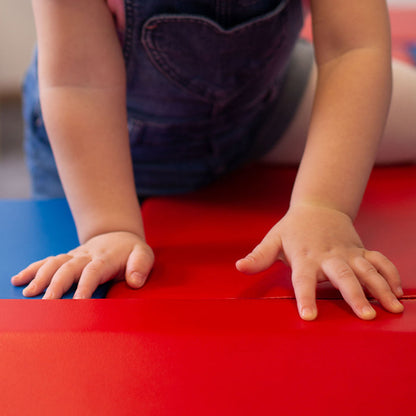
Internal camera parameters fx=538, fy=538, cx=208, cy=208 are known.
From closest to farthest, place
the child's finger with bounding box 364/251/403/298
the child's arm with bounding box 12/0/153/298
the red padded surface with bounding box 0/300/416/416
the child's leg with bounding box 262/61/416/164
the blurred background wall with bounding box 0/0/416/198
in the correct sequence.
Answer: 1. the red padded surface with bounding box 0/300/416/416
2. the child's finger with bounding box 364/251/403/298
3. the child's arm with bounding box 12/0/153/298
4. the child's leg with bounding box 262/61/416/164
5. the blurred background wall with bounding box 0/0/416/198

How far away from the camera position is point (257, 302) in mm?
468

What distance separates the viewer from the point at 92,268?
0.52 meters

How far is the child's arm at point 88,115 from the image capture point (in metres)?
0.59

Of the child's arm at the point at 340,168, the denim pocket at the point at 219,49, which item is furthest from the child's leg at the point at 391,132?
the child's arm at the point at 340,168

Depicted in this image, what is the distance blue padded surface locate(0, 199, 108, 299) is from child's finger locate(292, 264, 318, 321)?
19cm

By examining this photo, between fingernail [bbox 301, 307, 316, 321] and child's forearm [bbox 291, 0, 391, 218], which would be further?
child's forearm [bbox 291, 0, 391, 218]

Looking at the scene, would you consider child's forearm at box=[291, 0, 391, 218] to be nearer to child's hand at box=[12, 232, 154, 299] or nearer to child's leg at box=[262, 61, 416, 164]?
child's hand at box=[12, 232, 154, 299]

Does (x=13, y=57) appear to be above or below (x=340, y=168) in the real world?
below

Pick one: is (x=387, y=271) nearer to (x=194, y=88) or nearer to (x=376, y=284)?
(x=376, y=284)

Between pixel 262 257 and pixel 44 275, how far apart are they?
21 centimetres

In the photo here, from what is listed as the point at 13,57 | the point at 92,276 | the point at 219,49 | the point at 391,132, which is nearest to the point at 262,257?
the point at 92,276

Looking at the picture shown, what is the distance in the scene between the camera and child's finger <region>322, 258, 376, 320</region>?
44 cm

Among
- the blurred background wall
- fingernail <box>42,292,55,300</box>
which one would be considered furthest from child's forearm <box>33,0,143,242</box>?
the blurred background wall

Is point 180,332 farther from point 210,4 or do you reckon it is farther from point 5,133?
point 5,133
